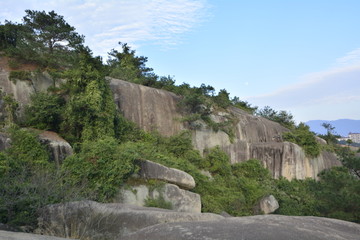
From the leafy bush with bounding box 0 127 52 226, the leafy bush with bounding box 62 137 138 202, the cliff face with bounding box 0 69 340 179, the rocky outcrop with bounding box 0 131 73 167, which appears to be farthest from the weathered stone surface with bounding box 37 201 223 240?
the cliff face with bounding box 0 69 340 179

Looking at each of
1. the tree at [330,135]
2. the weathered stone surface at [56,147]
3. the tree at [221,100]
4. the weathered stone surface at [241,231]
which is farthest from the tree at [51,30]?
the tree at [330,135]

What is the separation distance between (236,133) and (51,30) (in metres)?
14.9

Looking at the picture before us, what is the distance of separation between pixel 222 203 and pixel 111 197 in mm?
6755

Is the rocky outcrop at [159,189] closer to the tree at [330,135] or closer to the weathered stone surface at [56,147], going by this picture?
the weathered stone surface at [56,147]

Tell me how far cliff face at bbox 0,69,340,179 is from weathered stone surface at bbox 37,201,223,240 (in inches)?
415

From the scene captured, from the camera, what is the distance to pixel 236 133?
25188 mm

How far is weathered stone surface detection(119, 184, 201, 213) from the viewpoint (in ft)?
45.8

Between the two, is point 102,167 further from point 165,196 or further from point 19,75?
point 19,75

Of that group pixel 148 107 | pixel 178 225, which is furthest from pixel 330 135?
pixel 178 225

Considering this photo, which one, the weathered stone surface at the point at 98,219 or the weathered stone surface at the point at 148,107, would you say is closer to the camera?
the weathered stone surface at the point at 98,219

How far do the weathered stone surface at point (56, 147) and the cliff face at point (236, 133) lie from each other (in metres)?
5.80

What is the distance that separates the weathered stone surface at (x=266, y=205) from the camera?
1933cm

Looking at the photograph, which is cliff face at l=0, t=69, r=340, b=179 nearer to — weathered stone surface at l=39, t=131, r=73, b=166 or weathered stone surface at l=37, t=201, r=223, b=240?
weathered stone surface at l=39, t=131, r=73, b=166

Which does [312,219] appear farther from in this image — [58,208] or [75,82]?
[75,82]
